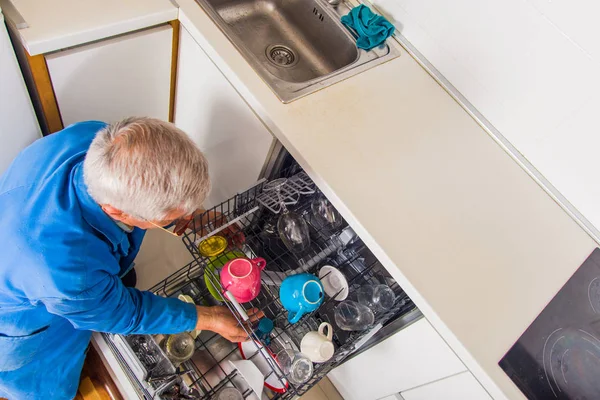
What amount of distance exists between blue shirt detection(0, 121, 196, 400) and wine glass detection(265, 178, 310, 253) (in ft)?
1.05

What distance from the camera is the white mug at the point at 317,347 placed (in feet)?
3.28

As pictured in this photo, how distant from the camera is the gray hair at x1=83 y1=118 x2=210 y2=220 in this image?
789mm

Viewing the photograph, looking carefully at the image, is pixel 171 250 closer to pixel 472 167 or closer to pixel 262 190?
pixel 262 190

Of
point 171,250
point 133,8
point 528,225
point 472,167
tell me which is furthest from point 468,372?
point 133,8

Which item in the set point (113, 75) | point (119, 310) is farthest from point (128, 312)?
point (113, 75)

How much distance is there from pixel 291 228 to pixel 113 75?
702 millimetres

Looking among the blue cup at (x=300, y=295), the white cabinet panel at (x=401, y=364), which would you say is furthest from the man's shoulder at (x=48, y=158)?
the white cabinet panel at (x=401, y=364)

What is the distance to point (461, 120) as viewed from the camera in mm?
1251

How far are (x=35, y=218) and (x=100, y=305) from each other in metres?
0.23

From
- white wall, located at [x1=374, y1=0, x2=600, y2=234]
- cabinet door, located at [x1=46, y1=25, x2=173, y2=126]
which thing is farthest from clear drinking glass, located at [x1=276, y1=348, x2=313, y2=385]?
cabinet door, located at [x1=46, y1=25, x2=173, y2=126]

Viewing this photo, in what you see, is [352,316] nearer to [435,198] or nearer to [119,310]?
[435,198]

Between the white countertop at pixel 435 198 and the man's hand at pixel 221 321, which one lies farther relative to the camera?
the man's hand at pixel 221 321

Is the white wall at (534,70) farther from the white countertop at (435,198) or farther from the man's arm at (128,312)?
the man's arm at (128,312)

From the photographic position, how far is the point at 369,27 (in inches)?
51.9
